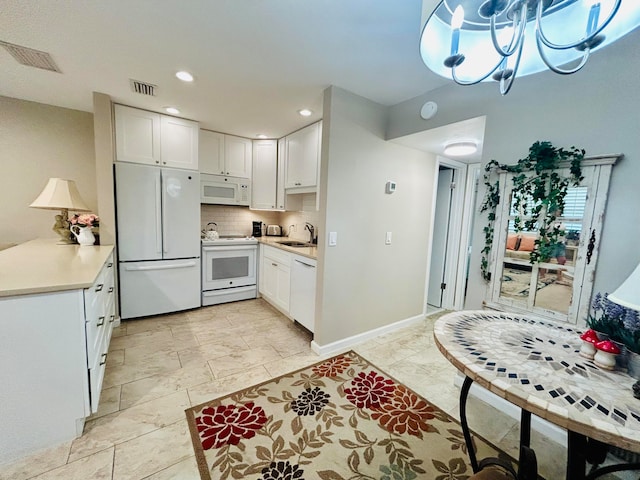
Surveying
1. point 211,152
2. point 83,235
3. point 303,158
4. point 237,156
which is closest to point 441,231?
point 303,158

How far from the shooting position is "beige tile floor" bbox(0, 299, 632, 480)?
1388mm

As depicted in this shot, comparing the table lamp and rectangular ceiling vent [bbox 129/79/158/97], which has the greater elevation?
rectangular ceiling vent [bbox 129/79/158/97]

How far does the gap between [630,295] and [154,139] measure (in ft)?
13.0

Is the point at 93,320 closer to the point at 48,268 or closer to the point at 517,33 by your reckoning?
the point at 48,268

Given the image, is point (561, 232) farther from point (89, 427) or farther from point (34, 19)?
point (34, 19)

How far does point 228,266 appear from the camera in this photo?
3.68 metres

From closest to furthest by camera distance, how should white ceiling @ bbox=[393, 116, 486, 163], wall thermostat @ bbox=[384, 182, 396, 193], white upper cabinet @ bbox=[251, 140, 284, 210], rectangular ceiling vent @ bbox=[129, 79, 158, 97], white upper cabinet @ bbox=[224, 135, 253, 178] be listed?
white ceiling @ bbox=[393, 116, 486, 163], rectangular ceiling vent @ bbox=[129, 79, 158, 97], wall thermostat @ bbox=[384, 182, 396, 193], white upper cabinet @ bbox=[224, 135, 253, 178], white upper cabinet @ bbox=[251, 140, 284, 210]

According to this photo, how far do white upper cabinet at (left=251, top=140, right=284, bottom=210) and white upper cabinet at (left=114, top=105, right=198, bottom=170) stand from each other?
0.92 metres

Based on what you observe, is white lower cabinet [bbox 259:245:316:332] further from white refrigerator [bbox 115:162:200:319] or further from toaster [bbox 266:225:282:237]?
white refrigerator [bbox 115:162:200:319]

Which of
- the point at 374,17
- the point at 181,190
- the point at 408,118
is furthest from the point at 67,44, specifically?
the point at 408,118

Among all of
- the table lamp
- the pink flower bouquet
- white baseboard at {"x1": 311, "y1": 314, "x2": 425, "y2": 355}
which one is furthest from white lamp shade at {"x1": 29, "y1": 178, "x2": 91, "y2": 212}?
white baseboard at {"x1": 311, "y1": 314, "x2": 425, "y2": 355}

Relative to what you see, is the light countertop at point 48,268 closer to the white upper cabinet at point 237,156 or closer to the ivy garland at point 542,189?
the white upper cabinet at point 237,156

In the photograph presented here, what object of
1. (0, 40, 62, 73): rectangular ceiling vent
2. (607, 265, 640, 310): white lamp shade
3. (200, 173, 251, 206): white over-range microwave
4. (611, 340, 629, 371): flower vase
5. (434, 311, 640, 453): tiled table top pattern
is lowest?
(434, 311, 640, 453): tiled table top pattern

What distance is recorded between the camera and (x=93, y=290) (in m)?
1.60
